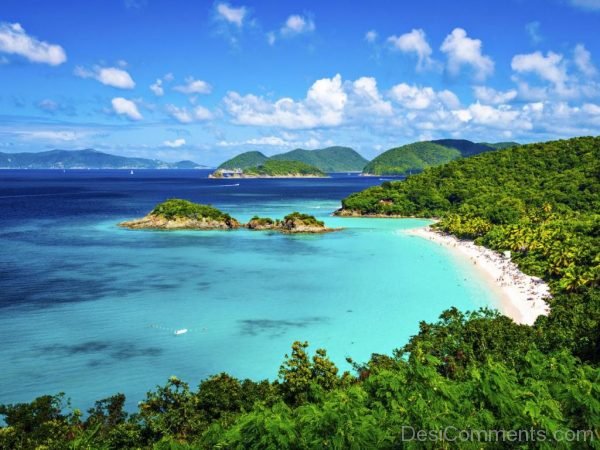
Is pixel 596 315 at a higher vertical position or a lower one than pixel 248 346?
higher

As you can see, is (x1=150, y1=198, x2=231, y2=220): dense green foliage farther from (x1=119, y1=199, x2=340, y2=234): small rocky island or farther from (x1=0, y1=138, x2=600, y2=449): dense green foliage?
(x1=0, y1=138, x2=600, y2=449): dense green foliage

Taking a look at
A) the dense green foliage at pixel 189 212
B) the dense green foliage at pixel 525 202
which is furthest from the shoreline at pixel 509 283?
the dense green foliage at pixel 189 212

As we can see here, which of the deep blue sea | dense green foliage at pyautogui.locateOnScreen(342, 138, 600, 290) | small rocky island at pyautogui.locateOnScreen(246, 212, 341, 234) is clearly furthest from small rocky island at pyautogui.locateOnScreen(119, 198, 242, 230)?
dense green foliage at pyautogui.locateOnScreen(342, 138, 600, 290)

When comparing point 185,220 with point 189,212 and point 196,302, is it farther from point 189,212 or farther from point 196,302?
point 196,302

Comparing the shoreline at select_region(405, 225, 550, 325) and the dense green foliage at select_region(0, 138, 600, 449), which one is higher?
the dense green foliage at select_region(0, 138, 600, 449)

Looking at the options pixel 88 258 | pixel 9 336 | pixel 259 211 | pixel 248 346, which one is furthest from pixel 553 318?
pixel 259 211

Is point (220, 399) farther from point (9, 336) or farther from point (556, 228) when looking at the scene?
point (556, 228)

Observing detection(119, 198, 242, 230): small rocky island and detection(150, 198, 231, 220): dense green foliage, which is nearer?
detection(119, 198, 242, 230): small rocky island
